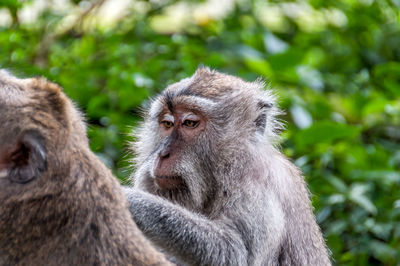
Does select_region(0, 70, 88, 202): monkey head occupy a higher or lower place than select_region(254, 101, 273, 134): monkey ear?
higher

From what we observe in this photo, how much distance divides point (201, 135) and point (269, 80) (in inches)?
126

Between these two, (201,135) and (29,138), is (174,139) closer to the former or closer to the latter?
(201,135)

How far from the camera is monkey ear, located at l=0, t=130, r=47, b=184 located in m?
3.46

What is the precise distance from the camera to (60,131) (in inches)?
142

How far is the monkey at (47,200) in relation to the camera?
3.50 meters

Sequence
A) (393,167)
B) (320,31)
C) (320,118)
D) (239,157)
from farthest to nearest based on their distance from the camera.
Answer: (320,31) < (320,118) < (393,167) < (239,157)

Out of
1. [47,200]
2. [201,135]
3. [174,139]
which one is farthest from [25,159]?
[201,135]

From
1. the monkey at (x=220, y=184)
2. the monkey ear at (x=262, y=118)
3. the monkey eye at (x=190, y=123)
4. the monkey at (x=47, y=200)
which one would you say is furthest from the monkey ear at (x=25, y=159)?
the monkey ear at (x=262, y=118)

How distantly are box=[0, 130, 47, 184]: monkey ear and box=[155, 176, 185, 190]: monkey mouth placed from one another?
6.73 ft

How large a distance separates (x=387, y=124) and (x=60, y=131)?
263 inches

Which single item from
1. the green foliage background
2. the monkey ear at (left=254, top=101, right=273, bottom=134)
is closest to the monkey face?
the monkey ear at (left=254, top=101, right=273, bottom=134)

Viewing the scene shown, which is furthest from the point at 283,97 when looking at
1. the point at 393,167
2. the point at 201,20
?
the point at 201,20

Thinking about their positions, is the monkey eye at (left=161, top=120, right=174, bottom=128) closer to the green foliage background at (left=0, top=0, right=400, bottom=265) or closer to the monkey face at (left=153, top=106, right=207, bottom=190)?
the monkey face at (left=153, top=106, right=207, bottom=190)

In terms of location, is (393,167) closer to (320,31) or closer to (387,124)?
(387,124)
